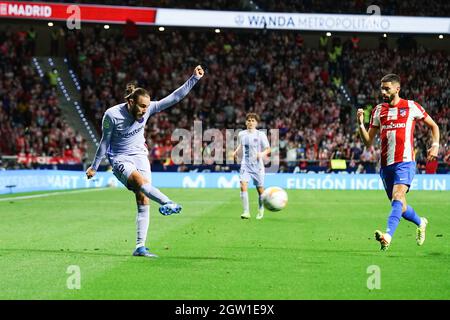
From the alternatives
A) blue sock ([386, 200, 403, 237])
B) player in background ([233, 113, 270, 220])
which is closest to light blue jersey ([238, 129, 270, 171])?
player in background ([233, 113, 270, 220])

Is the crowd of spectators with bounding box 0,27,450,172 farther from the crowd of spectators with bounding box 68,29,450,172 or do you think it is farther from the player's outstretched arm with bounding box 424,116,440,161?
the player's outstretched arm with bounding box 424,116,440,161

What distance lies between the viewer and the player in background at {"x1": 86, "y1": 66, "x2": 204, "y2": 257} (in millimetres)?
10625

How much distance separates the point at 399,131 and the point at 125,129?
154 inches

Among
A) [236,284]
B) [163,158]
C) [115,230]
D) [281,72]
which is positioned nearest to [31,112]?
[163,158]

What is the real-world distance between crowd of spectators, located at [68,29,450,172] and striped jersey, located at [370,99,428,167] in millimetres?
24534

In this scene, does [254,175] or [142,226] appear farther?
[254,175]

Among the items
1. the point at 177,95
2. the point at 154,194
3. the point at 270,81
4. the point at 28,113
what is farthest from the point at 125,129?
the point at 270,81

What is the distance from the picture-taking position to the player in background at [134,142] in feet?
34.9

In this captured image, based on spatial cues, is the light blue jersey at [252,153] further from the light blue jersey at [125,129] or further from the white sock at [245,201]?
the light blue jersey at [125,129]

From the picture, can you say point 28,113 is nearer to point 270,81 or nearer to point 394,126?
point 270,81

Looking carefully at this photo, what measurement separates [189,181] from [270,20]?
1201cm

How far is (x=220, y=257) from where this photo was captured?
10.5m

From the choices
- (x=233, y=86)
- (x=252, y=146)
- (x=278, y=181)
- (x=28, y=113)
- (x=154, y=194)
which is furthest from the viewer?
(x=233, y=86)
